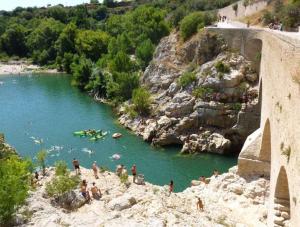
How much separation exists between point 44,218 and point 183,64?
2727cm

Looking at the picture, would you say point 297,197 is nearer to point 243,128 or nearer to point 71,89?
point 243,128

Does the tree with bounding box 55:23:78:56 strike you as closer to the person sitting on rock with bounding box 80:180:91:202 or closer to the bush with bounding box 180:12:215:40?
the bush with bounding box 180:12:215:40

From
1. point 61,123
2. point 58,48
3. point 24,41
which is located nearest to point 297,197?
point 61,123

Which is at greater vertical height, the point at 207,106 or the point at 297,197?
the point at 297,197

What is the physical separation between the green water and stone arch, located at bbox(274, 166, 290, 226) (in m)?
12.2

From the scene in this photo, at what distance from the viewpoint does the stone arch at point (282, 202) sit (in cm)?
1727

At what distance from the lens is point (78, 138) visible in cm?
4025

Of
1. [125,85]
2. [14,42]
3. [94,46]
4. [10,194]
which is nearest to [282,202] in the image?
[10,194]

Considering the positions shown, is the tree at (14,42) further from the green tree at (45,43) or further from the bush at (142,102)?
the bush at (142,102)

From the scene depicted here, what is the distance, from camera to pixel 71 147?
37.8m

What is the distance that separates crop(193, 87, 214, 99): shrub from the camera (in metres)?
38.1

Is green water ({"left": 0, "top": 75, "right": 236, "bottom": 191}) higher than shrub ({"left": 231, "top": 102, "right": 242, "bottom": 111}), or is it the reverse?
shrub ({"left": 231, "top": 102, "right": 242, "bottom": 111})

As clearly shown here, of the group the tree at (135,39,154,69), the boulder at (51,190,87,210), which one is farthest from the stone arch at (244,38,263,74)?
the boulder at (51,190,87,210)

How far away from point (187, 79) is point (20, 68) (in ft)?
177
